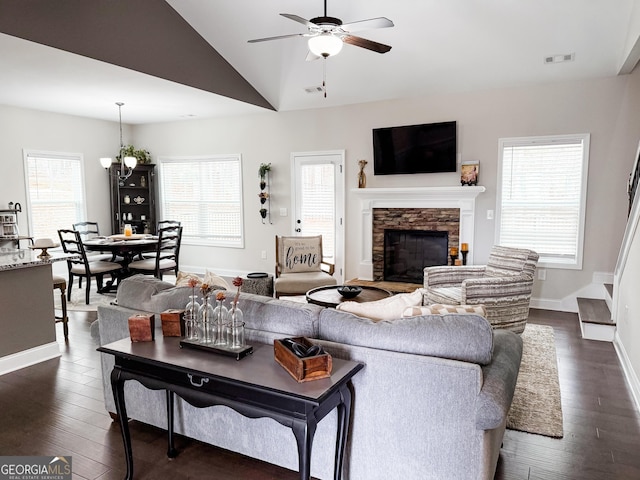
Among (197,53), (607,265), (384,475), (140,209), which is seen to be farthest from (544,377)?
(140,209)

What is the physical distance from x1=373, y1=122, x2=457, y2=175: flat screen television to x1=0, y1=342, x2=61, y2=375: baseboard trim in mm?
4483

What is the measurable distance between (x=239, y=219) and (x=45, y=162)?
3.22 m

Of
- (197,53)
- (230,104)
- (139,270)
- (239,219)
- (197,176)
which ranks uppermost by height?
(197,53)

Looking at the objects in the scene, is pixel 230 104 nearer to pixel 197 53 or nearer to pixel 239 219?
pixel 197 53

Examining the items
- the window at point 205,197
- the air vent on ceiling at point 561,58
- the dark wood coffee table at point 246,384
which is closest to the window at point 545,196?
the air vent on ceiling at point 561,58

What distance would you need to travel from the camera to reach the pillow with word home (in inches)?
226

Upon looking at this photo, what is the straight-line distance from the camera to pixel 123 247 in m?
6.05

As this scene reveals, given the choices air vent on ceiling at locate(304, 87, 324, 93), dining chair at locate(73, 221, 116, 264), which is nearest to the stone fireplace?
air vent on ceiling at locate(304, 87, 324, 93)

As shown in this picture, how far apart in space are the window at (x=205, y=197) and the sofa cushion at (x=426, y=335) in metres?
5.75

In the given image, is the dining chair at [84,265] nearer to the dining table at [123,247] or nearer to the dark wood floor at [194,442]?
the dining table at [123,247]

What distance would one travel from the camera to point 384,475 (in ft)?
6.74

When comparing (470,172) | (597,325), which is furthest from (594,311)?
(470,172)

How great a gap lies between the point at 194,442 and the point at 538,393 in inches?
95.9

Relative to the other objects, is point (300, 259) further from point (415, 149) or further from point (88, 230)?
point (88, 230)
